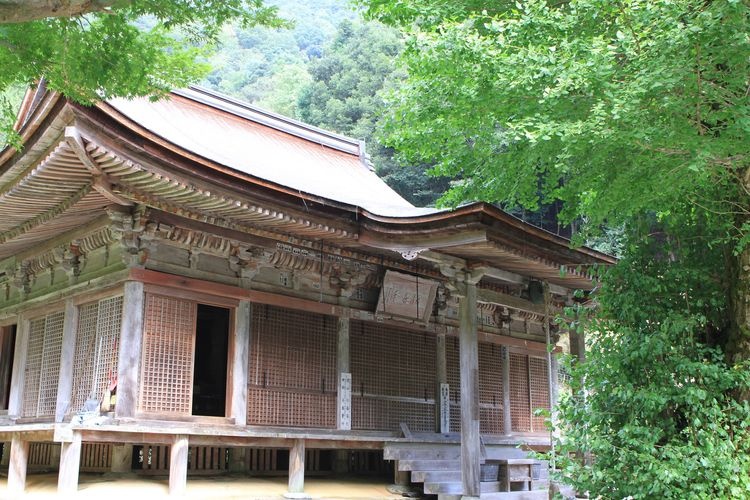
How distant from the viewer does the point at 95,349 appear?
9.58 meters

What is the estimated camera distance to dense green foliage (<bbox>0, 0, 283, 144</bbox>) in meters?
5.76

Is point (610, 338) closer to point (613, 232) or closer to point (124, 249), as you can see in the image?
point (124, 249)

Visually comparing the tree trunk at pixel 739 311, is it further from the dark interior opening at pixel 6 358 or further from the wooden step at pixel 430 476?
the dark interior opening at pixel 6 358

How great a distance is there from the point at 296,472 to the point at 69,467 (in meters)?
2.88

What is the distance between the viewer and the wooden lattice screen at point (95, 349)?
30.3 ft

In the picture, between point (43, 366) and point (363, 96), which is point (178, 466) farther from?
point (363, 96)

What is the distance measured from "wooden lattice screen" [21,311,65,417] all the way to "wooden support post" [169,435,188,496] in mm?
2739

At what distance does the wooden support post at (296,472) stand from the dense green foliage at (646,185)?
415 centimetres

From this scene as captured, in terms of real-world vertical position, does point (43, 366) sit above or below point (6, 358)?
below

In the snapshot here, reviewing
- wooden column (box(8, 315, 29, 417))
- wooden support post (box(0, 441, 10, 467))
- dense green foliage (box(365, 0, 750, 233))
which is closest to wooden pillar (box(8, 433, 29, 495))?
wooden column (box(8, 315, 29, 417))

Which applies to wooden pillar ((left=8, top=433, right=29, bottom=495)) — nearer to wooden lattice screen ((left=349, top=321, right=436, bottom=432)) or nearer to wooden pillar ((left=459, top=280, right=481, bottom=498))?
wooden lattice screen ((left=349, top=321, right=436, bottom=432))

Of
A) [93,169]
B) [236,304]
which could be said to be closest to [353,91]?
[236,304]

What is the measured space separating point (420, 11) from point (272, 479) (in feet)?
22.2

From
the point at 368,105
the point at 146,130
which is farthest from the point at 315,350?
the point at 368,105
